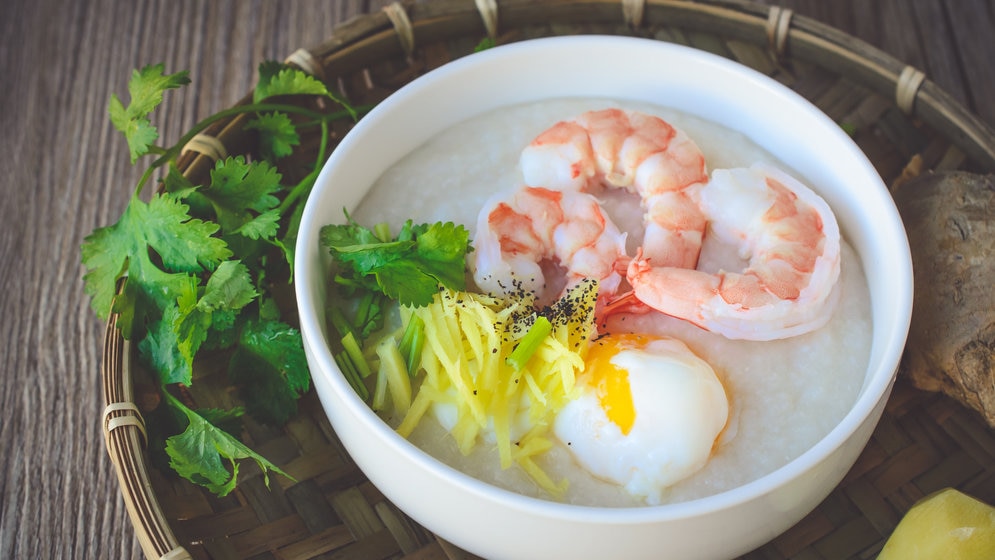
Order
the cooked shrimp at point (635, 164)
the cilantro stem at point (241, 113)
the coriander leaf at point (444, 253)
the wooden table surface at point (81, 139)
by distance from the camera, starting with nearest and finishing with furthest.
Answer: the coriander leaf at point (444, 253)
the cooked shrimp at point (635, 164)
the cilantro stem at point (241, 113)
the wooden table surface at point (81, 139)

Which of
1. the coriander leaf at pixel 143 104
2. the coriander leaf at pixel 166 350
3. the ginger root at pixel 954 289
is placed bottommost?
the ginger root at pixel 954 289

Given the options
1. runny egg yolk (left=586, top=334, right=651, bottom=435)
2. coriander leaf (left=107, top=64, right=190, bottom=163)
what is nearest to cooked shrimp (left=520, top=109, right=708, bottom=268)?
runny egg yolk (left=586, top=334, right=651, bottom=435)

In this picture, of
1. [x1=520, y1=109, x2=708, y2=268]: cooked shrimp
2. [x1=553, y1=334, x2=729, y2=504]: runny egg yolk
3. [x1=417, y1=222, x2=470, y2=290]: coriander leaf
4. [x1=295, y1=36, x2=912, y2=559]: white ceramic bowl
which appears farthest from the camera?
[x1=520, y1=109, x2=708, y2=268]: cooked shrimp

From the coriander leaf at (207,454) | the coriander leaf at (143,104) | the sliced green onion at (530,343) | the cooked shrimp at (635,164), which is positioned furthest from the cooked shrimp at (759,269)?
the coriander leaf at (143,104)

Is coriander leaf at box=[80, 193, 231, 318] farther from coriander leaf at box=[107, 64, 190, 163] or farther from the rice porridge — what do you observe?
the rice porridge

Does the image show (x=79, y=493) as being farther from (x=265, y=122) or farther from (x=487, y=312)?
(x=487, y=312)

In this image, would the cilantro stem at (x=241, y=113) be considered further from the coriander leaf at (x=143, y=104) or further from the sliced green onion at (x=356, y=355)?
the sliced green onion at (x=356, y=355)
